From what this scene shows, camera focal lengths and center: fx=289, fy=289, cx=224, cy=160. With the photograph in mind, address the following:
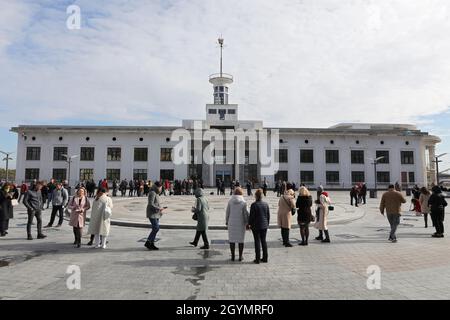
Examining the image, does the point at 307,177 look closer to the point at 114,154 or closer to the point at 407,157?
the point at 407,157

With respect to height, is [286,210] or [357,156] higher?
[357,156]

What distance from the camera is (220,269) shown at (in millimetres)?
6051

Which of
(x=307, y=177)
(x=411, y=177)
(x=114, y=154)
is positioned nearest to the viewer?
(x=114, y=154)

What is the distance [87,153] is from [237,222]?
4250 centimetres

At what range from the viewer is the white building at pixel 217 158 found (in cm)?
4316

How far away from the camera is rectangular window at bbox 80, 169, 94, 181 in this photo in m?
43.2

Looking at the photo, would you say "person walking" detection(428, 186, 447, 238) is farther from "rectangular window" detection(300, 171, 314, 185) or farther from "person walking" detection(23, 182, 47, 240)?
"rectangular window" detection(300, 171, 314, 185)

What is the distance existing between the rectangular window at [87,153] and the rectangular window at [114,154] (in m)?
2.40

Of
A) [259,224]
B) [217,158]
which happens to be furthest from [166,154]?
[259,224]

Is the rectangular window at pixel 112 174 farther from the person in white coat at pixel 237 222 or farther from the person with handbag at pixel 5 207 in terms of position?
the person in white coat at pixel 237 222

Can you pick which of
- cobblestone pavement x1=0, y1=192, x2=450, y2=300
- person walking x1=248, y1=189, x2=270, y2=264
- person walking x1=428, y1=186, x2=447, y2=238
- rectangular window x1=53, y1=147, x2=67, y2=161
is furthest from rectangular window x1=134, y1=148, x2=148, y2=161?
person walking x1=248, y1=189, x2=270, y2=264

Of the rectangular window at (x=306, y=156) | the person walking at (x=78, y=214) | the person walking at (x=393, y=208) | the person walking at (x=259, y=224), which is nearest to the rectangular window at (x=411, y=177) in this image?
the rectangular window at (x=306, y=156)

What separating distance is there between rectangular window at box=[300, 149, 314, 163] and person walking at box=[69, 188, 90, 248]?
40.7 meters

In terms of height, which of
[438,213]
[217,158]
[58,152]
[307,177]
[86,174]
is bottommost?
[438,213]
